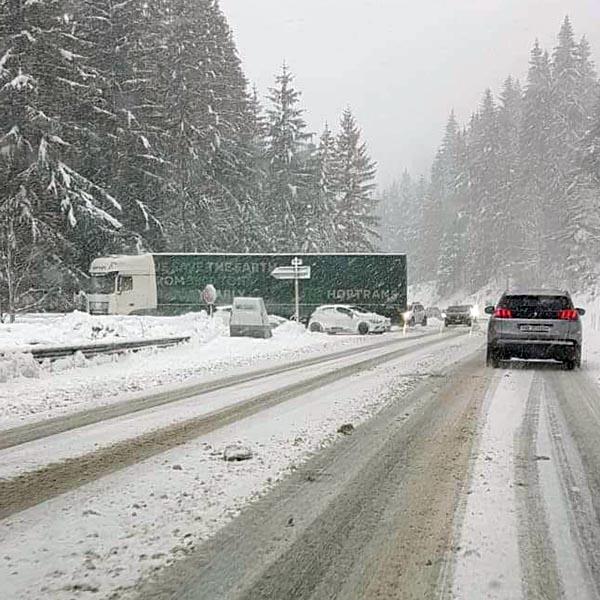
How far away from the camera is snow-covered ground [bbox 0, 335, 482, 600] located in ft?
12.1

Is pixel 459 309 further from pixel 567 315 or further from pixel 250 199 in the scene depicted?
pixel 567 315

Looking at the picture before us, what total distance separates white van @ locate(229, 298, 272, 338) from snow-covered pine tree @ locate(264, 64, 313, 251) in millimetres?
26872

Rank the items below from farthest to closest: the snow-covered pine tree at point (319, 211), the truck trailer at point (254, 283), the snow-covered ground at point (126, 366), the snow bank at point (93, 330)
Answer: the snow-covered pine tree at point (319, 211) < the truck trailer at point (254, 283) < the snow bank at point (93, 330) < the snow-covered ground at point (126, 366)

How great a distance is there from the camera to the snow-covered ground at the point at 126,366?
10352 mm

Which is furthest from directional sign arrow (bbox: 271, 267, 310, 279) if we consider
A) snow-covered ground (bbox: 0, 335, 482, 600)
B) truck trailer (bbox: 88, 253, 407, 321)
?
snow-covered ground (bbox: 0, 335, 482, 600)

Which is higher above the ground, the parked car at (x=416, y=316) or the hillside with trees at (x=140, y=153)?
the hillside with trees at (x=140, y=153)

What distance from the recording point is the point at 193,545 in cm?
413

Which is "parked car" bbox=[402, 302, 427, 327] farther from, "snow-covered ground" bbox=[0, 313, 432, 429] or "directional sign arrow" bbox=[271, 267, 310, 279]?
"snow-covered ground" bbox=[0, 313, 432, 429]

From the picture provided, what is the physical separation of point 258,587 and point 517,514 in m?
2.08

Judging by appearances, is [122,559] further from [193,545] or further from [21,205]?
[21,205]

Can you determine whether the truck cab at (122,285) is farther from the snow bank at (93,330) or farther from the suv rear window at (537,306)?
the suv rear window at (537,306)

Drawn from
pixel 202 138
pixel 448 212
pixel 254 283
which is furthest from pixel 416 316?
pixel 448 212

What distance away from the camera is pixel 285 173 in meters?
51.3

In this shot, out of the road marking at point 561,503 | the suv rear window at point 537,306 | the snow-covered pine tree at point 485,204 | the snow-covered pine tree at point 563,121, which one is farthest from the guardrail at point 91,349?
the snow-covered pine tree at point 485,204
